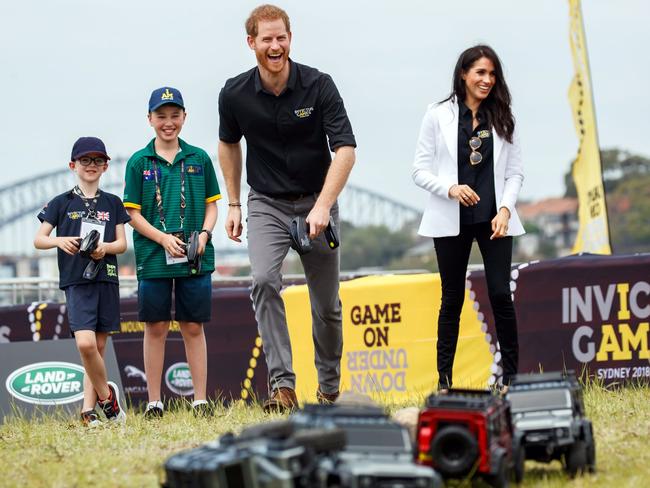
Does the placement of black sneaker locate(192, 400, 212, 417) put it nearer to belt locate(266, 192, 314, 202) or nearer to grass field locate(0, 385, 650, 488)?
grass field locate(0, 385, 650, 488)

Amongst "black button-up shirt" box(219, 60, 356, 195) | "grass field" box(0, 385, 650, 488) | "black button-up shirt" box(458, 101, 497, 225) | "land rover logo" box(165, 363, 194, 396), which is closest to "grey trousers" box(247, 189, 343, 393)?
"black button-up shirt" box(219, 60, 356, 195)

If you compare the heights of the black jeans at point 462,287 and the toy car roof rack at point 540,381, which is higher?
the black jeans at point 462,287

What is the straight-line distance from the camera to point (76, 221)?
6.54 meters

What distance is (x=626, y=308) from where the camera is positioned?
8039 millimetres

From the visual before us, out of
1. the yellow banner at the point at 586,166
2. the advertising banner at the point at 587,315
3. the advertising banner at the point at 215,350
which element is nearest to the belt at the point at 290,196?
Answer: the advertising banner at the point at 587,315

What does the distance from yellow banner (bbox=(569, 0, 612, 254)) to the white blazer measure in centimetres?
658

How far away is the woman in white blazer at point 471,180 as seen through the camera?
19.0ft

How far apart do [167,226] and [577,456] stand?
3201 mm

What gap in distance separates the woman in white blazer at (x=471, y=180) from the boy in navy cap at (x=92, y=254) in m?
1.82

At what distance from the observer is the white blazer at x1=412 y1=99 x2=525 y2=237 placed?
5.80 meters

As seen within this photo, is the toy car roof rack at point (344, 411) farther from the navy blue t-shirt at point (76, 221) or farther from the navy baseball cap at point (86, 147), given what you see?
the navy baseball cap at point (86, 147)

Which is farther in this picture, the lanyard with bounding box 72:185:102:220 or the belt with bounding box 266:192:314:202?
the lanyard with bounding box 72:185:102:220

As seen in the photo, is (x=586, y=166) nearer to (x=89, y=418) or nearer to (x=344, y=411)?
(x=89, y=418)

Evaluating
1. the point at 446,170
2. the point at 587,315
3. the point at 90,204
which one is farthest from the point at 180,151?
the point at 587,315
